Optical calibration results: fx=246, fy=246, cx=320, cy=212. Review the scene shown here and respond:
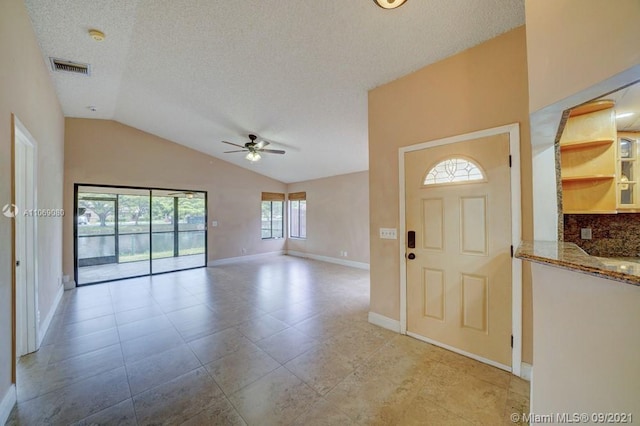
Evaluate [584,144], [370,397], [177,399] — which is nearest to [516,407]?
[370,397]

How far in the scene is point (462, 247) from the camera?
242cm

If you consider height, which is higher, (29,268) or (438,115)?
(438,115)

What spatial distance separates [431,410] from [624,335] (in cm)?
133

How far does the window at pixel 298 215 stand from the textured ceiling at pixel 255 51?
3762 millimetres

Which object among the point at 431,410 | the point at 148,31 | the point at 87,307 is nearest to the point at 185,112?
the point at 148,31

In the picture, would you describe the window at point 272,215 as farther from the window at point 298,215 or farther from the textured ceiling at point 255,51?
the textured ceiling at point 255,51

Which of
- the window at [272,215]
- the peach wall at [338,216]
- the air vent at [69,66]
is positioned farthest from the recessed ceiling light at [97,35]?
the window at [272,215]

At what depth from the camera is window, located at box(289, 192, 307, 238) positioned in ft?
26.6

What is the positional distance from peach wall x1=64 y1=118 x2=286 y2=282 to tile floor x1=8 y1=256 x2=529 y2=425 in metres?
2.69

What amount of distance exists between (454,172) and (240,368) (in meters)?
2.76

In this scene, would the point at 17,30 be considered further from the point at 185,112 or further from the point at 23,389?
the point at 23,389

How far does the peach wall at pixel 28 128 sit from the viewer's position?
5.59 ft

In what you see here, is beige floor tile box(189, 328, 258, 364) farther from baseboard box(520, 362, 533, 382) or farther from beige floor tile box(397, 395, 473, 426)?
baseboard box(520, 362, 533, 382)

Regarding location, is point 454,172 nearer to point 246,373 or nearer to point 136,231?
point 246,373
